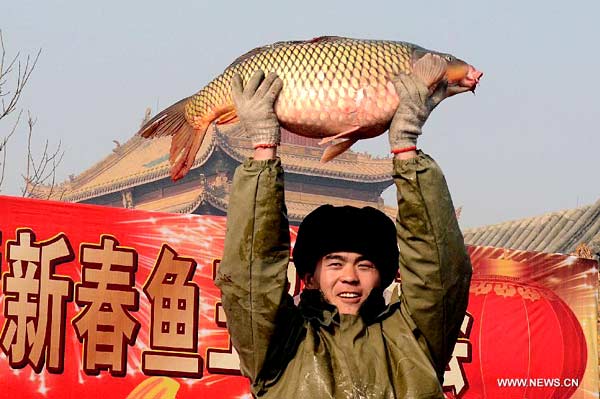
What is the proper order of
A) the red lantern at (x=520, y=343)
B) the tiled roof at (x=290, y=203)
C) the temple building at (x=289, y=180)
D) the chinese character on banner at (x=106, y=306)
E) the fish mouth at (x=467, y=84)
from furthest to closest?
the temple building at (x=289, y=180)
the tiled roof at (x=290, y=203)
the red lantern at (x=520, y=343)
the chinese character on banner at (x=106, y=306)
the fish mouth at (x=467, y=84)

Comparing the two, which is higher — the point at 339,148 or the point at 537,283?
the point at 339,148

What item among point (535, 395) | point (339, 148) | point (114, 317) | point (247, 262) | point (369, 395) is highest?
point (339, 148)

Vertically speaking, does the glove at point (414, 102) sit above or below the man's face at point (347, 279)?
above

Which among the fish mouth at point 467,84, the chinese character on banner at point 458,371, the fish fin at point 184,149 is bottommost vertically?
the chinese character on banner at point 458,371

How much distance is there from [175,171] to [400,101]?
856 mm

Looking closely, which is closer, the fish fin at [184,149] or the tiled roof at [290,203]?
the fish fin at [184,149]

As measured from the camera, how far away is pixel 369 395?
268cm

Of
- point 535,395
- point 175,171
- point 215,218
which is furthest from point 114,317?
point 175,171

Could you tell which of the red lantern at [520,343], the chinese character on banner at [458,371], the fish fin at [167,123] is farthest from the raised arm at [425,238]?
the red lantern at [520,343]

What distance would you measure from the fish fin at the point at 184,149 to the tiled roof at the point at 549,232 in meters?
13.4

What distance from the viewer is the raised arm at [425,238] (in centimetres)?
269

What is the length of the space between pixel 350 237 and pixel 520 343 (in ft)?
23.4

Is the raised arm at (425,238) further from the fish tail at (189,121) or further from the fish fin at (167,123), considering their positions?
the fish fin at (167,123)

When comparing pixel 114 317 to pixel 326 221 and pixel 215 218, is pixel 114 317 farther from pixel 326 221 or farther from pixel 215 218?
pixel 326 221
